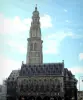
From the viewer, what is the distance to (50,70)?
115 metres

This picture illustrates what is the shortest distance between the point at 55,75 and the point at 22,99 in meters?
17.1

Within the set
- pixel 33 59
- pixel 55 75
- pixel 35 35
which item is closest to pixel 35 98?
pixel 55 75

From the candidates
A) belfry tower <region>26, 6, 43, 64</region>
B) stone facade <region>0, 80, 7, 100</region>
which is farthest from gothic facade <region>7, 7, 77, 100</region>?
belfry tower <region>26, 6, 43, 64</region>

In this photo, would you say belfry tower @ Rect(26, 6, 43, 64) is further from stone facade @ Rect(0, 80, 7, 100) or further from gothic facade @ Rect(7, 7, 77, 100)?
stone facade @ Rect(0, 80, 7, 100)

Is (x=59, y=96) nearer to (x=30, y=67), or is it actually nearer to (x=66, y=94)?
(x=66, y=94)

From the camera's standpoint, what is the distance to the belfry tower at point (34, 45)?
140 m

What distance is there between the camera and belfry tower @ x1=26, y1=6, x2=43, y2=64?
140125 millimetres

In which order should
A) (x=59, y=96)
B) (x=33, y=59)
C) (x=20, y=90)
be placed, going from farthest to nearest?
(x=33, y=59), (x=20, y=90), (x=59, y=96)

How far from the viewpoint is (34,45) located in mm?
141750

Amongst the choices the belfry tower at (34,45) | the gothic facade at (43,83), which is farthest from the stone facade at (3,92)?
the belfry tower at (34,45)

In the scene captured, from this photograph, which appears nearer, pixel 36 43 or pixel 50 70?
pixel 50 70

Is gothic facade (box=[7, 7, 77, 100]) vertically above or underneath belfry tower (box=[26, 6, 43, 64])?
underneath

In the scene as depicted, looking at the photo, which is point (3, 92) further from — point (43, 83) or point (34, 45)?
point (43, 83)

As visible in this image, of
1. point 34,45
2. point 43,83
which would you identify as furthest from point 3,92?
point 43,83
